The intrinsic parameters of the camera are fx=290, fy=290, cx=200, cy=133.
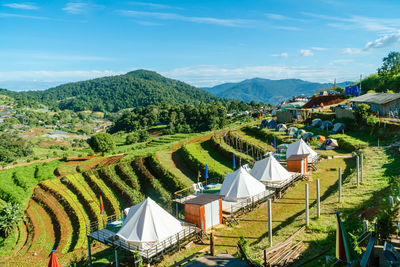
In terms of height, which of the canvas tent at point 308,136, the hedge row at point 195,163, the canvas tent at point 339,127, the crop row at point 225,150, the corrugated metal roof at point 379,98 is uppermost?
the corrugated metal roof at point 379,98

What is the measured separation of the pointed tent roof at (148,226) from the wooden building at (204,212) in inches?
47.7

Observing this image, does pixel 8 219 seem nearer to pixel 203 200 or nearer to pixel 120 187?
pixel 120 187

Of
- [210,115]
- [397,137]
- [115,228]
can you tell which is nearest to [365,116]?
[397,137]

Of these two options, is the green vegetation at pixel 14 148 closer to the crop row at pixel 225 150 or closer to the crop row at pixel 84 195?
the crop row at pixel 84 195

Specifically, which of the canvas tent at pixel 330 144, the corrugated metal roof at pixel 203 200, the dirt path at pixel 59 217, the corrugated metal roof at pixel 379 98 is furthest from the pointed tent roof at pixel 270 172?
the corrugated metal roof at pixel 379 98

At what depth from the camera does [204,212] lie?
1462cm

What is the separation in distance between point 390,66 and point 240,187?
63.3 metres

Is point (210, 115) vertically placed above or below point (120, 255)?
above

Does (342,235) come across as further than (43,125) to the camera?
No

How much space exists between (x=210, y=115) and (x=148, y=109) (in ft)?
132

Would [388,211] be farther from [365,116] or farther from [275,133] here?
[275,133]

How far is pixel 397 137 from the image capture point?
1090 inches

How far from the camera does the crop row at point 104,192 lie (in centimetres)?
2955

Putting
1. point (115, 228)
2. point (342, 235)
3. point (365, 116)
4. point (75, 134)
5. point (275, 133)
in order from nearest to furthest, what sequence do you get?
point (342, 235) → point (115, 228) → point (365, 116) → point (275, 133) → point (75, 134)
